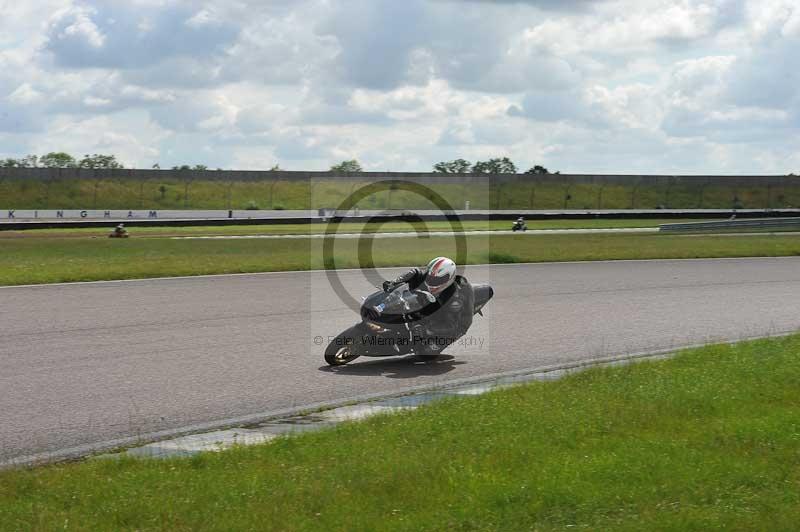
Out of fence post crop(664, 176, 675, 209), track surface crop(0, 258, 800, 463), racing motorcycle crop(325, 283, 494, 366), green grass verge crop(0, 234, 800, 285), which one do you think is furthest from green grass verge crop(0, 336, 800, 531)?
fence post crop(664, 176, 675, 209)

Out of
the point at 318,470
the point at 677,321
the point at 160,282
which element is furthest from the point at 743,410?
the point at 160,282

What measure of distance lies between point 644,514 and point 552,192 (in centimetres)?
7566

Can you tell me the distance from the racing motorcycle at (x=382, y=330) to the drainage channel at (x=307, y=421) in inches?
45.4

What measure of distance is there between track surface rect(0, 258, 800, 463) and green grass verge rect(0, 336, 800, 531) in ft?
4.94

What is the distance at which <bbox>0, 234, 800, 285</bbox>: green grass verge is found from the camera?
21203mm

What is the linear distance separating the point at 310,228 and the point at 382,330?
116ft

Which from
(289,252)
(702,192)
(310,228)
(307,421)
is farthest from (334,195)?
(307,421)

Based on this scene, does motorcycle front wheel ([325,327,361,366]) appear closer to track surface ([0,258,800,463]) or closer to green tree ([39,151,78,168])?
track surface ([0,258,800,463])

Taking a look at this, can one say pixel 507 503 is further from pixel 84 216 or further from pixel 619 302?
pixel 84 216

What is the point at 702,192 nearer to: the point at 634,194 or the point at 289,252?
the point at 634,194

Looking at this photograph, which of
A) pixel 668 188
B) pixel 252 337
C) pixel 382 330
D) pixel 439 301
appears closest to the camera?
pixel 382 330

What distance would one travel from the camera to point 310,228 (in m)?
45.2

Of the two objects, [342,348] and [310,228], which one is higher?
[310,228]

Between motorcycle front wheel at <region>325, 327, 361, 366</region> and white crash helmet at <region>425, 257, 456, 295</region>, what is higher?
white crash helmet at <region>425, 257, 456, 295</region>
